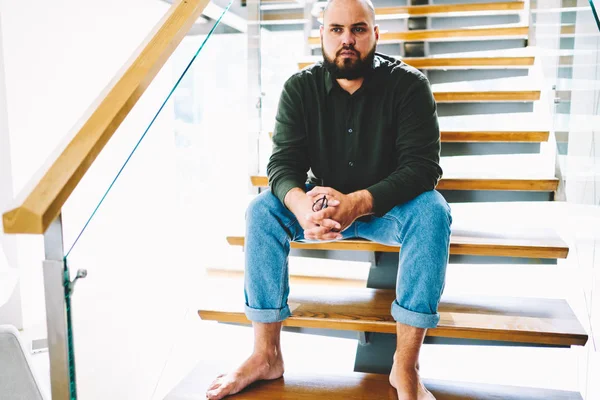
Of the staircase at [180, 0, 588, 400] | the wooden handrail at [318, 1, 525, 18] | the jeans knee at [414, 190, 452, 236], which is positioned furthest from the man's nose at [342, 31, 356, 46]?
the wooden handrail at [318, 1, 525, 18]

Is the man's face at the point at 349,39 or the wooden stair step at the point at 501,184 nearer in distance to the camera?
the man's face at the point at 349,39

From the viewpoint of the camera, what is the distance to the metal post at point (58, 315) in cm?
104

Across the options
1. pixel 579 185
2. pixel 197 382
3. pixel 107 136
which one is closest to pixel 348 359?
pixel 197 382

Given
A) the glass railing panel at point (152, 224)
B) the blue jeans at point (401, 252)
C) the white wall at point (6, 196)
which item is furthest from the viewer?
the white wall at point (6, 196)

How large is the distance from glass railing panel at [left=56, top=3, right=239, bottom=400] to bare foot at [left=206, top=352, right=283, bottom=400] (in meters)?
0.27

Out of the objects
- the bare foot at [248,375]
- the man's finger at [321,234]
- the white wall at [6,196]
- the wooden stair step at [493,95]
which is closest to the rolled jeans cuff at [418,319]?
the man's finger at [321,234]

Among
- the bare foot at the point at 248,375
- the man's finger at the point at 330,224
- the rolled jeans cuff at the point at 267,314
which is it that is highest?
the man's finger at the point at 330,224

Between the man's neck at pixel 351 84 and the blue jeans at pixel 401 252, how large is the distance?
416 mm

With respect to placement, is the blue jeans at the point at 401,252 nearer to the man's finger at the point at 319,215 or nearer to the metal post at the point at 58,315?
the man's finger at the point at 319,215

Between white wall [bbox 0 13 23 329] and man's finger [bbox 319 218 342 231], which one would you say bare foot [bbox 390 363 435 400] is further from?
white wall [bbox 0 13 23 329]

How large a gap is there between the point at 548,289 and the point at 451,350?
0.45 meters

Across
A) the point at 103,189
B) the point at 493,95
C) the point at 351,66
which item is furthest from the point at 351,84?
the point at 493,95

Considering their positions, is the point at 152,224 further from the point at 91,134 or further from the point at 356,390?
the point at 356,390

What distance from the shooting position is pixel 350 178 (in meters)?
1.62
